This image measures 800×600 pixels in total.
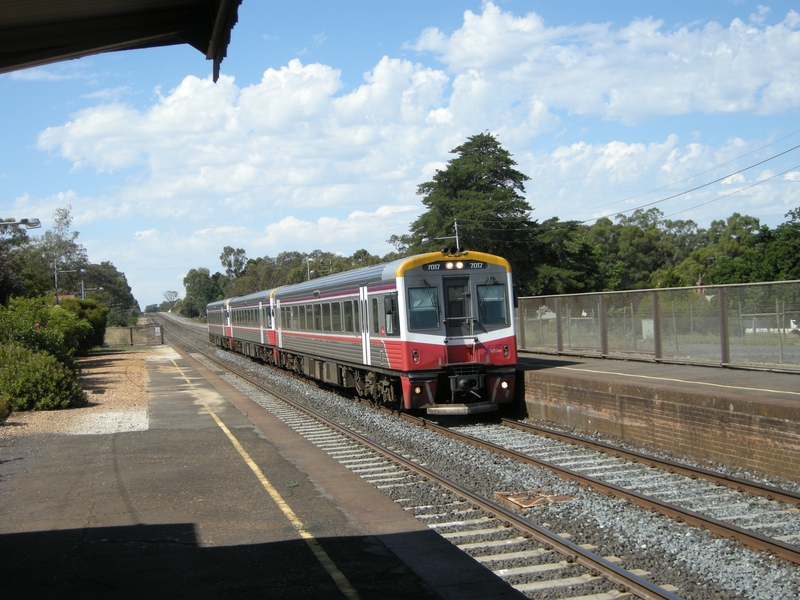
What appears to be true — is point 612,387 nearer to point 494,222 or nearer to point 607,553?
point 607,553

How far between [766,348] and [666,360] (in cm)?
289

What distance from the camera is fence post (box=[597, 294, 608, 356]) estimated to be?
60.5 ft

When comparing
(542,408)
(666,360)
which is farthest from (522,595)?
(666,360)

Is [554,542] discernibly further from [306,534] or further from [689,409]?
[689,409]

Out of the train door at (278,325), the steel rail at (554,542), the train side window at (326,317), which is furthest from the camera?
the train door at (278,325)

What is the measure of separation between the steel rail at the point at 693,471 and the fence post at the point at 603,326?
22.2ft

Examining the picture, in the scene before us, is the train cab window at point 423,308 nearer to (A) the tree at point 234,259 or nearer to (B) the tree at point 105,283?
(B) the tree at point 105,283

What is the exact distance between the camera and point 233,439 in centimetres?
1264

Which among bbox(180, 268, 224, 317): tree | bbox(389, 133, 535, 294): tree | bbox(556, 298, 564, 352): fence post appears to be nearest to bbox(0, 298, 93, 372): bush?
bbox(556, 298, 564, 352): fence post

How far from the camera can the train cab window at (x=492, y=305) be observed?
46.7ft

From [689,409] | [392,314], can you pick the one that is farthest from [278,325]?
[689,409]

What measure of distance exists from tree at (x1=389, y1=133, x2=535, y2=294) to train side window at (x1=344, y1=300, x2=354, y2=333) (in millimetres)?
32264

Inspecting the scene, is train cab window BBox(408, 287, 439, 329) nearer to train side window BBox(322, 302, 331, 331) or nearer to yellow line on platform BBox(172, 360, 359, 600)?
yellow line on platform BBox(172, 360, 359, 600)

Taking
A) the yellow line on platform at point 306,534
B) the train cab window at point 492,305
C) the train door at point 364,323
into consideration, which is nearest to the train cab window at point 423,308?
the train cab window at point 492,305
